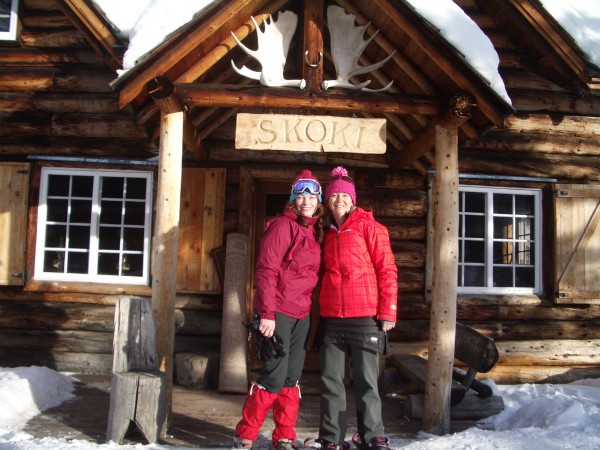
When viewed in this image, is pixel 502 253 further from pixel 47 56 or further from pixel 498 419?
pixel 47 56

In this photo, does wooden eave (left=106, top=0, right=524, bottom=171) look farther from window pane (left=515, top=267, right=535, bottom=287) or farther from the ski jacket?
window pane (left=515, top=267, right=535, bottom=287)

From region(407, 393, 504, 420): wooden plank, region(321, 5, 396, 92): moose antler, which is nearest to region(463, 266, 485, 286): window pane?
region(407, 393, 504, 420): wooden plank

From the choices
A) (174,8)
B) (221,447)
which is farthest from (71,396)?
(174,8)

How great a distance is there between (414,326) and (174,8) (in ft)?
15.4

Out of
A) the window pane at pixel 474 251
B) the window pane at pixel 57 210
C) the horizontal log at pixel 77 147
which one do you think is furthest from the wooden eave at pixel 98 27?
the window pane at pixel 474 251

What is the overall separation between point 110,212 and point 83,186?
1.68 feet

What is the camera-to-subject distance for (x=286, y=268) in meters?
3.88

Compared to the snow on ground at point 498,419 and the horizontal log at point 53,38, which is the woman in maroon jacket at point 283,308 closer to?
the snow on ground at point 498,419

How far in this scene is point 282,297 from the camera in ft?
12.6

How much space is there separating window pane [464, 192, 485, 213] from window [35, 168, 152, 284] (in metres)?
4.26

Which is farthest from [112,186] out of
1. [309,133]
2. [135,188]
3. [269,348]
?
[269,348]

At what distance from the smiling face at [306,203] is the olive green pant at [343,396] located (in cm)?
101

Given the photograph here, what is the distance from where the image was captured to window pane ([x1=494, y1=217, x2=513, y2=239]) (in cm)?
725

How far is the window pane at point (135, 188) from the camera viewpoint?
7.00m
